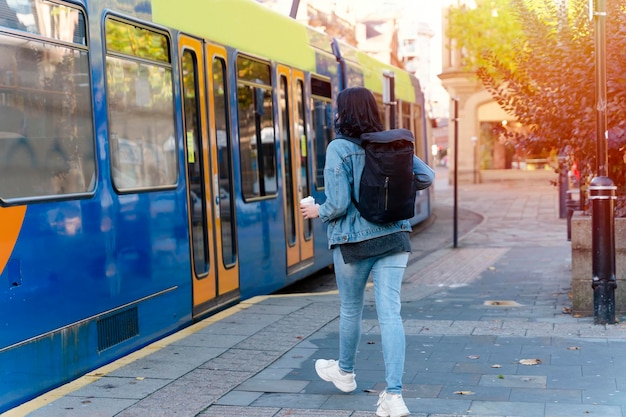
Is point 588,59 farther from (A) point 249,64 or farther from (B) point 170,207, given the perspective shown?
(B) point 170,207

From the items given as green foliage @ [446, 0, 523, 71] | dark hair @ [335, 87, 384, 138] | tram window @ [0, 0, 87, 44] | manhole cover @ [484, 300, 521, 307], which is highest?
green foliage @ [446, 0, 523, 71]

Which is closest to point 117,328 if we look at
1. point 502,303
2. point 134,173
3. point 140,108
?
point 134,173

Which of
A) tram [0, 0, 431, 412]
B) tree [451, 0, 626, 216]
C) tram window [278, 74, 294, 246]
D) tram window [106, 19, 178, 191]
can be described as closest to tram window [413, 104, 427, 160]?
tram window [278, 74, 294, 246]

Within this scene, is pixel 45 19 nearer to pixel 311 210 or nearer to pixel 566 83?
pixel 311 210

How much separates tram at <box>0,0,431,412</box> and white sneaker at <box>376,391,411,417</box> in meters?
1.89

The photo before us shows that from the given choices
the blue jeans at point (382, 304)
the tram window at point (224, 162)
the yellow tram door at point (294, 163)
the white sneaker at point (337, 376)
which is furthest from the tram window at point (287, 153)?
the blue jeans at point (382, 304)

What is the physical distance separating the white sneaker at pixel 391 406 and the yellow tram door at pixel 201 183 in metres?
3.14

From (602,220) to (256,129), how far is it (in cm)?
367

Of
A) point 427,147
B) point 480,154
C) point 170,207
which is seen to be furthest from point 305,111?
point 480,154

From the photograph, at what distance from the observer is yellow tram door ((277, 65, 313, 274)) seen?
36.1ft

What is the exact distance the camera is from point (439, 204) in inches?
1217

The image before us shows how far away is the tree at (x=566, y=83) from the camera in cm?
911

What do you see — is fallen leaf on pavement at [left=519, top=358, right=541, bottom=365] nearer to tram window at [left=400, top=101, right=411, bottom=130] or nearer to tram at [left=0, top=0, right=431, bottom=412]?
tram at [left=0, top=0, right=431, bottom=412]

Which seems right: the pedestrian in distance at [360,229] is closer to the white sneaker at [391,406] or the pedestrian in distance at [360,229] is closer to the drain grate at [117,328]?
the white sneaker at [391,406]
